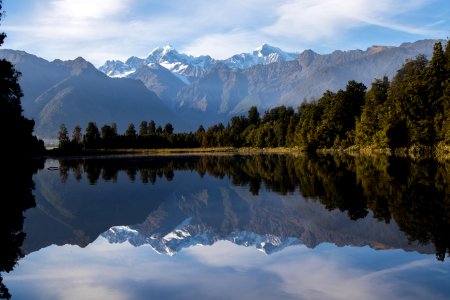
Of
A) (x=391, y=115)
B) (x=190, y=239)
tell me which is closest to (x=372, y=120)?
(x=391, y=115)

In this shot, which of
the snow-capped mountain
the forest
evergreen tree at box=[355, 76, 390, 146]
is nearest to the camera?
the snow-capped mountain

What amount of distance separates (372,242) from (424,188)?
16970 mm

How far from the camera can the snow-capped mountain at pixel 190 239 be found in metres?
21.0

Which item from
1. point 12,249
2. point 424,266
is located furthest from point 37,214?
point 424,266

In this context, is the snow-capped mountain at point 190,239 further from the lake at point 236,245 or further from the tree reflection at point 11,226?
the tree reflection at point 11,226

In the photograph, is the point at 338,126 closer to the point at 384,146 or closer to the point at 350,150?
the point at 350,150

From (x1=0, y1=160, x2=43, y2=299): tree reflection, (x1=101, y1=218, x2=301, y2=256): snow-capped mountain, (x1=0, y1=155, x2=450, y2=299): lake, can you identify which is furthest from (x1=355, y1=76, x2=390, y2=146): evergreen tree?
(x1=101, y1=218, x2=301, y2=256): snow-capped mountain

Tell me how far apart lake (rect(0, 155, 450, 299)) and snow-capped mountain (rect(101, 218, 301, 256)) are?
0.06m

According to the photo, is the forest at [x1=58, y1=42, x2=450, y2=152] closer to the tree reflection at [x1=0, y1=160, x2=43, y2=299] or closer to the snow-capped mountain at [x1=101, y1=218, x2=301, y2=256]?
the tree reflection at [x1=0, y1=160, x2=43, y2=299]

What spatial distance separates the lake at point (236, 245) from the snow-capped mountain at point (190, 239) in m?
0.06

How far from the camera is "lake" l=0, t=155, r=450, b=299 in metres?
14.8

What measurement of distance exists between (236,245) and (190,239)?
2670 mm

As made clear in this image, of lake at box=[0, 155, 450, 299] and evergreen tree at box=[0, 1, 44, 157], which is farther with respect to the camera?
evergreen tree at box=[0, 1, 44, 157]

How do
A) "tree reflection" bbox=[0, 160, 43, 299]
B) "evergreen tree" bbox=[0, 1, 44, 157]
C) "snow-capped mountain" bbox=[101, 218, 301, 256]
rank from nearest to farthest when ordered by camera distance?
"tree reflection" bbox=[0, 160, 43, 299], "snow-capped mountain" bbox=[101, 218, 301, 256], "evergreen tree" bbox=[0, 1, 44, 157]
